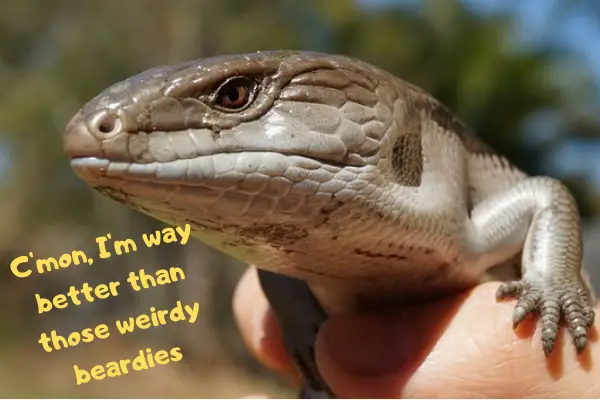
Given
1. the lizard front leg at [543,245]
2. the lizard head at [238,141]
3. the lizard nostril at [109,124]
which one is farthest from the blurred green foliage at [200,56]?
the lizard nostril at [109,124]

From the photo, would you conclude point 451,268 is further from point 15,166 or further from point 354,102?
point 15,166

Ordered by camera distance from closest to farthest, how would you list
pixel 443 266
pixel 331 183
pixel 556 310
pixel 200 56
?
1. pixel 331 183
2. pixel 556 310
3. pixel 443 266
4. pixel 200 56

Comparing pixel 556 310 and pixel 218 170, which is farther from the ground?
pixel 218 170

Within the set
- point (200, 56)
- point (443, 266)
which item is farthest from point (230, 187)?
point (200, 56)

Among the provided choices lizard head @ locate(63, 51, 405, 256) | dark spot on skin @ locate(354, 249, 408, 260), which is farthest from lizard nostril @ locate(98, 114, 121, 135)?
dark spot on skin @ locate(354, 249, 408, 260)

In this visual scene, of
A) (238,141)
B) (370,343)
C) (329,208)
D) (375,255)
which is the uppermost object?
(238,141)

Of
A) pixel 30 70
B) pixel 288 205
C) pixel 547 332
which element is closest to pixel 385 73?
pixel 288 205

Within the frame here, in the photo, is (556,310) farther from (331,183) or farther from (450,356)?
(331,183)
